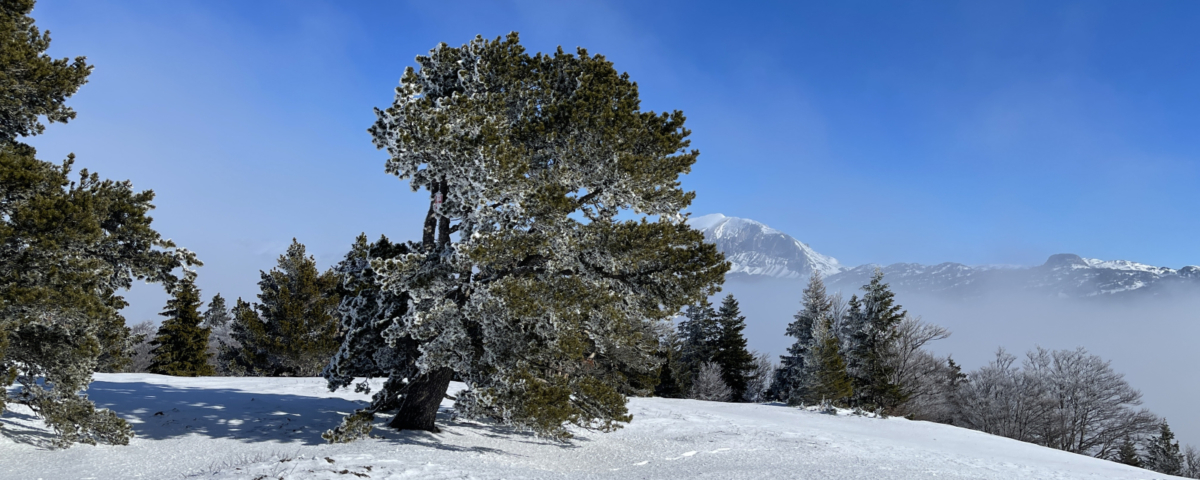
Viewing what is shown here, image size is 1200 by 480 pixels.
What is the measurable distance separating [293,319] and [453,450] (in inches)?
835

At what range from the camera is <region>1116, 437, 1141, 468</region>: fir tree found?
38531 mm

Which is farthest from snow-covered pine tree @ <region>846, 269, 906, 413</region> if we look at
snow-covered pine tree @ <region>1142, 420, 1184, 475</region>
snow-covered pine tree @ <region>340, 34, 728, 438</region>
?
snow-covered pine tree @ <region>340, 34, 728, 438</region>

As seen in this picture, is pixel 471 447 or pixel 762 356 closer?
pixel 471 447

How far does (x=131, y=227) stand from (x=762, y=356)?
52.5 metres

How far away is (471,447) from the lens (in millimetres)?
11156

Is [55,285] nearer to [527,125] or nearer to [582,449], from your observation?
[527,125]

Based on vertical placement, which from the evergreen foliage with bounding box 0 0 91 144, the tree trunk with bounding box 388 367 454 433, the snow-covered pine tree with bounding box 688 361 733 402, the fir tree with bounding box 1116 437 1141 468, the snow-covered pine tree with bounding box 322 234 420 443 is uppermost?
the evergreen foliage with bounding box 0 0 91 144

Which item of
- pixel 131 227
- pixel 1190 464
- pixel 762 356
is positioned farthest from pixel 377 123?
pixel 1190 464

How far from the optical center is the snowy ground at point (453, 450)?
27.7 ft

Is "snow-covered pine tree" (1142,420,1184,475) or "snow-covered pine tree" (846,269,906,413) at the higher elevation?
"snow-covered pine tree" (846,269,906,413)

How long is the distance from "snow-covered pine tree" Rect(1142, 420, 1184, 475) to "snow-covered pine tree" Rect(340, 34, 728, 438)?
133 ft

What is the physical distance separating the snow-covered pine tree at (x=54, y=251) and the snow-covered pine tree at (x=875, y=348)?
3265 centimetres

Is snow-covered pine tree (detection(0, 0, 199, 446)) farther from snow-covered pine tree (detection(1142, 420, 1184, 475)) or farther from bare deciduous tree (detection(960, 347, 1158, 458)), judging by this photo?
snow-covered pine tree (detection(1142, 420, 1184, 475))

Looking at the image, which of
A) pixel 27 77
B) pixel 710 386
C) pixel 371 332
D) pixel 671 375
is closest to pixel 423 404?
pixel 371 332
